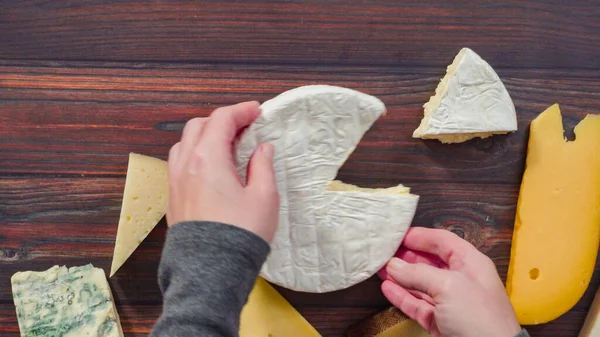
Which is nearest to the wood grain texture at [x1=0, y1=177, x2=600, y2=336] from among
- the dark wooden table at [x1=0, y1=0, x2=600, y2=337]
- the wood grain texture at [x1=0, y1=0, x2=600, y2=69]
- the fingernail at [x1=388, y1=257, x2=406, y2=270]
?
the dark wooden table at [x1=0, y1=0, x2=600, y2=337]

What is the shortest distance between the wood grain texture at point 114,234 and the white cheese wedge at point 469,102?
13 centimetres

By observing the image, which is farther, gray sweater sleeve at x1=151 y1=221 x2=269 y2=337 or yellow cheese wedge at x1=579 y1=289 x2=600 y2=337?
yellow cheese wedge at x1=579 y1=289 x2=600 y2=337

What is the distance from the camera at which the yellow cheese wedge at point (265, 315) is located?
3.48 feet

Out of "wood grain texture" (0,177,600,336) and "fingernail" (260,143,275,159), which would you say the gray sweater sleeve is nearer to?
"fingernail" (260,143,275,159)

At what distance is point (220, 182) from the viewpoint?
0.80 metres

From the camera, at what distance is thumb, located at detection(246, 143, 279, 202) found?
0.83 metres

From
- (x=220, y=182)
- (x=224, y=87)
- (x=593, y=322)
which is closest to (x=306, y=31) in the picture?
(x=224, y=87)

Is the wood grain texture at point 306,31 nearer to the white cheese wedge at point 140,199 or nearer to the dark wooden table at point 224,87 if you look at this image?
the dark wooden table at point 224,87

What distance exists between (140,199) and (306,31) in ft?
1.52

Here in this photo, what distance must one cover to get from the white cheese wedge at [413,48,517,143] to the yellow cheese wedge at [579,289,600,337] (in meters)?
0.44

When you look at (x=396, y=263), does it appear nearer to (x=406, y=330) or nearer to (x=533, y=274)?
(x=406, y=330)

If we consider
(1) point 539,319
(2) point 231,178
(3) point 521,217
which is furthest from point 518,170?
(2) point 231,178

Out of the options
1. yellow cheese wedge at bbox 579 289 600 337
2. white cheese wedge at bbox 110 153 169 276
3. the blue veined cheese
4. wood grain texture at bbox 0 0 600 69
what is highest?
wood grain texture at bbox 0 0 600 69

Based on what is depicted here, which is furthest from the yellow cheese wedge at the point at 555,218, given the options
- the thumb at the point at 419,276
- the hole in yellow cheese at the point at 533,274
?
the thumb at the point at 419,276
